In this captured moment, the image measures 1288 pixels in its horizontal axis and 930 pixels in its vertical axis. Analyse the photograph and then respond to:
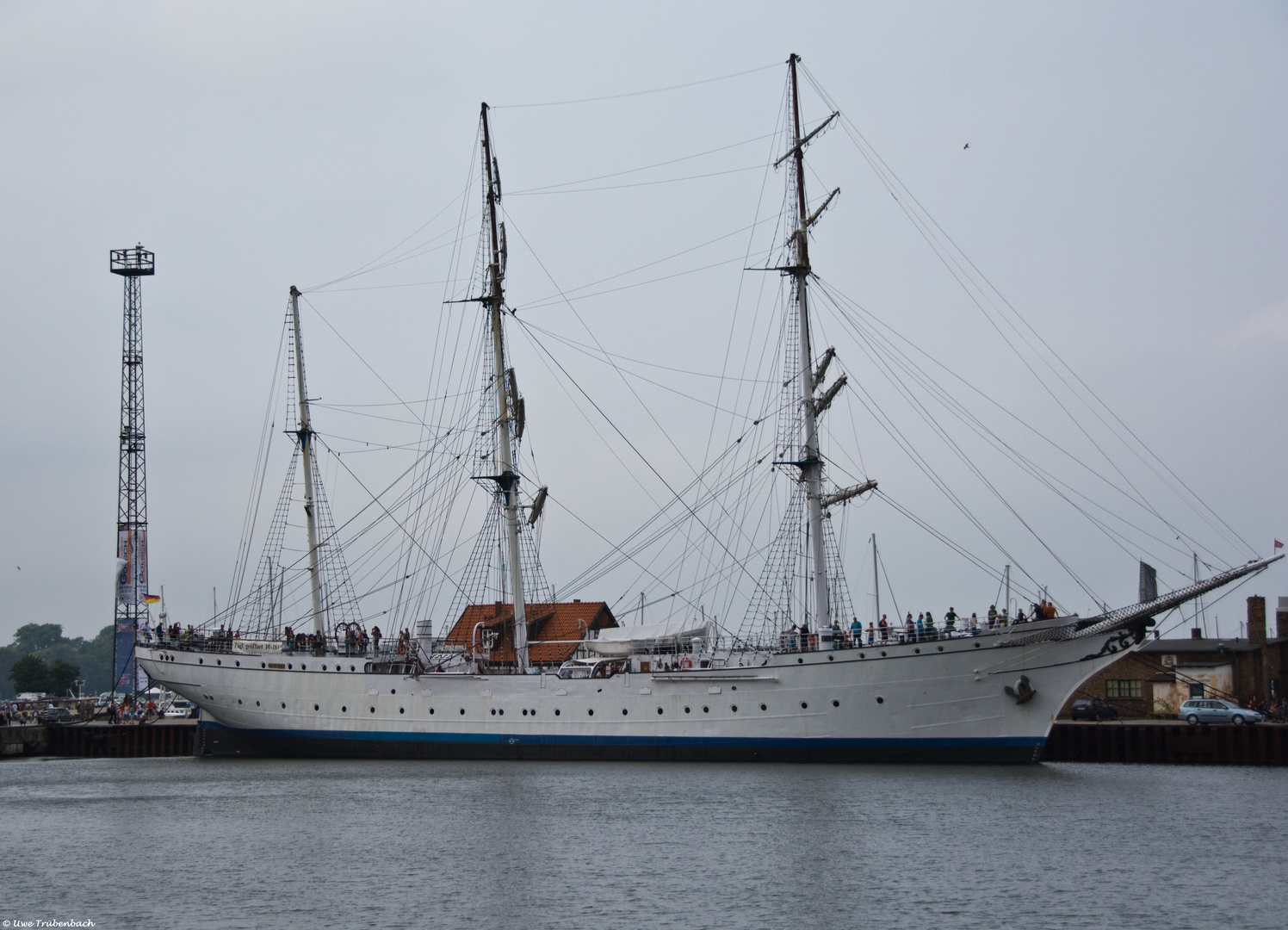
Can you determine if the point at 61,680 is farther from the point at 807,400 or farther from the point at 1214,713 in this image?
the point at 1214,713

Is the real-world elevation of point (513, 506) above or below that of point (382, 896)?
above

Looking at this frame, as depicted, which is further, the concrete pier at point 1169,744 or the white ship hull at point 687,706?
the concrete pier at point 1169,744

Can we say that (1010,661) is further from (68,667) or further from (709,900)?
(68,667)

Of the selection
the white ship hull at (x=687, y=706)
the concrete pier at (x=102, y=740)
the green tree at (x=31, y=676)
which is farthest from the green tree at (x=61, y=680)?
the white ship hull at (x=687, y=706)

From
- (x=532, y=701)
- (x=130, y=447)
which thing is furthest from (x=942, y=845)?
(x=130, y=447)

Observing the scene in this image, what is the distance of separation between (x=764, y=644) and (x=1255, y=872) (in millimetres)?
19005

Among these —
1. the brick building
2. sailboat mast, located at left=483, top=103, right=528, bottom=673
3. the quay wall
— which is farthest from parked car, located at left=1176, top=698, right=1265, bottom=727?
sailboat mast, located at left=483, top=103, right=528, bottom=673

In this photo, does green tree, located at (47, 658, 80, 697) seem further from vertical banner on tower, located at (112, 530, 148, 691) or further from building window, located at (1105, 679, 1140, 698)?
building window, located at (1105, 679, 1140, 698)

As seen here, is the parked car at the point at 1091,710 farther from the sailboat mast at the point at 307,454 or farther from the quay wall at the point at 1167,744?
the sailboat mast at the point at 307,454

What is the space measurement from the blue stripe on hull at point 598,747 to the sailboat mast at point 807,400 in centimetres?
396

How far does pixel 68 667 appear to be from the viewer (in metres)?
115

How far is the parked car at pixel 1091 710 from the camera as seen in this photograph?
159 ft

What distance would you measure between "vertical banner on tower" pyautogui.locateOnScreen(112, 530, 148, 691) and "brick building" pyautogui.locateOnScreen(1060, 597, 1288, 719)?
168ft

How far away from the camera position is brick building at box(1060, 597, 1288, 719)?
2013 inches
